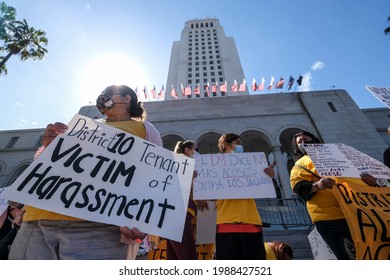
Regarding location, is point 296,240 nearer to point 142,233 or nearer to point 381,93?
point 381,93

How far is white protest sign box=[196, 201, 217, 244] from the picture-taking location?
10.2 ft

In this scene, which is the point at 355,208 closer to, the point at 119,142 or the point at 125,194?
the point at 125,194

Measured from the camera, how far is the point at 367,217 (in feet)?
6.86

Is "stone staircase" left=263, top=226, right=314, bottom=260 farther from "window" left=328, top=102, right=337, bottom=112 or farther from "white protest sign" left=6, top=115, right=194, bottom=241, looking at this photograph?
"window" left=328, top=102, right=337, bottom=112

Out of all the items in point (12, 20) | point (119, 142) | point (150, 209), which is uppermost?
point (12, 20)

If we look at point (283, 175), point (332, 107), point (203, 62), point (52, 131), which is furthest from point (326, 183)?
point (203, 62)

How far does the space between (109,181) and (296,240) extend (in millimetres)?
5757

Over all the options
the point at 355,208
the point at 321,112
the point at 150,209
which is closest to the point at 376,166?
the point at 355,208

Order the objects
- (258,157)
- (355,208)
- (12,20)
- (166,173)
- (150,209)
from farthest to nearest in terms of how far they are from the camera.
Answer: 1. (12,20)
2. (258,157)
3. (355,208)
4. (166,173)
5. (150,209)

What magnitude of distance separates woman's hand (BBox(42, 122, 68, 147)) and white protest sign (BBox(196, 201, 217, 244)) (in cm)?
224

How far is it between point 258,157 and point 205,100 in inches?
488

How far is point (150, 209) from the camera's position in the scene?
1.54 meters

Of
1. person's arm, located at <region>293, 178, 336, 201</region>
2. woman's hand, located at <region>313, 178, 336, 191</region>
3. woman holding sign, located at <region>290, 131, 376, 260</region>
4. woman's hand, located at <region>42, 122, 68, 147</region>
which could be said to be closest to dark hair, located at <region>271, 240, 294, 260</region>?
woman holding sign, located at <region>290, 131, 376, 260</region>

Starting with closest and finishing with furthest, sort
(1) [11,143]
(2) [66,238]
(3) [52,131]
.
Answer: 1. (2) [66,238]
2. (3) [52,131]
3. (1) [11,143]
